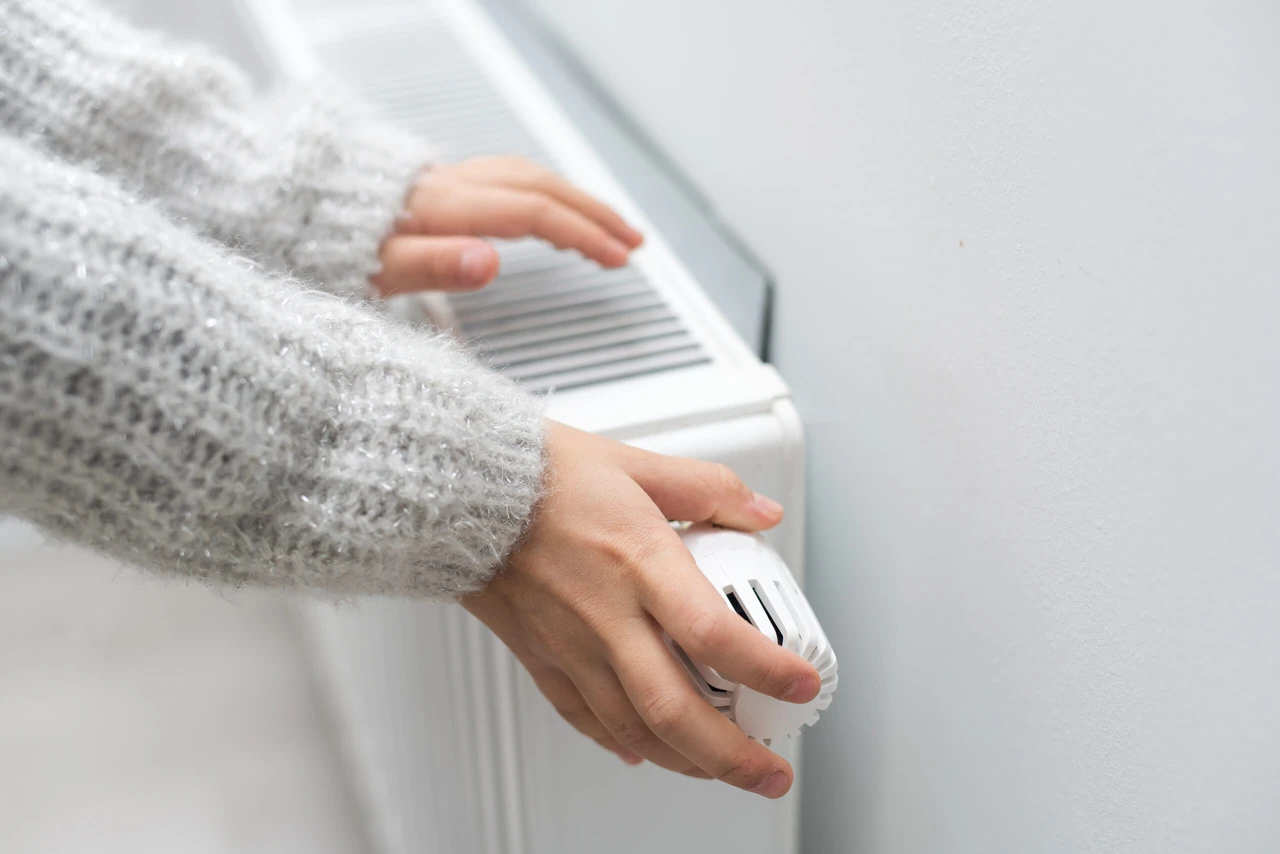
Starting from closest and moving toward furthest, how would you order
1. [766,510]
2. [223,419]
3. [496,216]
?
[223,419] → [766,510] → [496,216]

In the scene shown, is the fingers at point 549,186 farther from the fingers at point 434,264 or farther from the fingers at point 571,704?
the fingers at point 571,704

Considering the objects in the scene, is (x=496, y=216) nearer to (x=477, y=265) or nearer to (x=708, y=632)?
(x=477, y=265)

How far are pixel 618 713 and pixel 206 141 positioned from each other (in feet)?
1.19

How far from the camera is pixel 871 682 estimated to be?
552mm

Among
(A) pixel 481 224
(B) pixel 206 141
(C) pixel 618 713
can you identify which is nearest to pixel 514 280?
(A) pixel 481 224

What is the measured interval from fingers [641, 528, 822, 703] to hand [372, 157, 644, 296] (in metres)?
0.23

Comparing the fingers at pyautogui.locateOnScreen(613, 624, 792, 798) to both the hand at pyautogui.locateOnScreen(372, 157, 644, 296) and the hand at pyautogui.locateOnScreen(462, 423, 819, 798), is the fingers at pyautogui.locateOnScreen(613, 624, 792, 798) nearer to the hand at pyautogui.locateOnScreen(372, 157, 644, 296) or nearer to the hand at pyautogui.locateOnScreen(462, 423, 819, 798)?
the hand at pyautogui.locateOnScreen(462, 423, 819, 798)

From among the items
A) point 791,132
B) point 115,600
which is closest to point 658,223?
point 791,132

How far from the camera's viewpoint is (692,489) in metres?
0.44

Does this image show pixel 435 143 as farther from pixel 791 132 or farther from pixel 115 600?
pixel 115 600

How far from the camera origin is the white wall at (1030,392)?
311mm

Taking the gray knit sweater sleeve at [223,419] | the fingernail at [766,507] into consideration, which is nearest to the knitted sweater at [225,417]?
the gray knit sweater sleeve at [223,419]

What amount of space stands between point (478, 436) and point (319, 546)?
0.07m

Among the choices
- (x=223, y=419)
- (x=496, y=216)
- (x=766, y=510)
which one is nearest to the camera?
(x=223, y=419)
